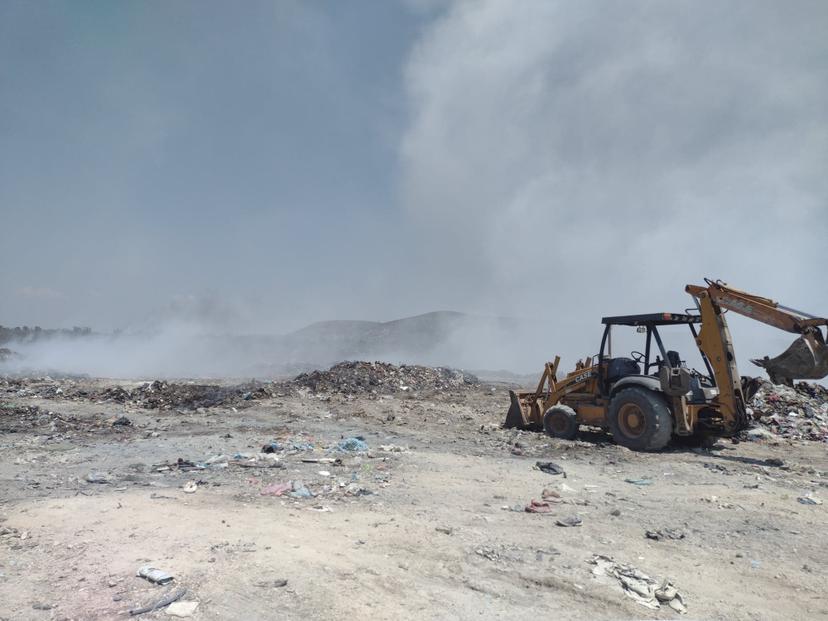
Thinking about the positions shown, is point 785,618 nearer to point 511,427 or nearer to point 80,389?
point 511,427

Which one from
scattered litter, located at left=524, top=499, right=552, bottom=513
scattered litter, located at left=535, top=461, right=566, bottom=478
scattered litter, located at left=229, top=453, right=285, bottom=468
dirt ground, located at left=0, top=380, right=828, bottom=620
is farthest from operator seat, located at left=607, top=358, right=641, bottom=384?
scattered litter, located at left=229, top=453, right=285, bottom=468

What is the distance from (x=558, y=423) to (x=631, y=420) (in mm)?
1475

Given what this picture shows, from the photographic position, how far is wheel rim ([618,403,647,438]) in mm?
8703

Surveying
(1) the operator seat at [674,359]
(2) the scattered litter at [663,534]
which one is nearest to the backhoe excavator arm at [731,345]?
(1) the operator seat at [674,359]

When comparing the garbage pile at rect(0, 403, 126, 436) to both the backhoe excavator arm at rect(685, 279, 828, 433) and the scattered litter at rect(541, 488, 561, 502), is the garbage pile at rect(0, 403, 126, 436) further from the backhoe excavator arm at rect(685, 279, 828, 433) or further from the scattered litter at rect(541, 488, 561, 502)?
the backhoe excavator arm at rect(685, 279, 828, 433)

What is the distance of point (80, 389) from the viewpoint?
18.0 metres

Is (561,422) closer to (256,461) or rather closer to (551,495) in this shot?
(551,495)

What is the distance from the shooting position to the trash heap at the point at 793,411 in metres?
10.9

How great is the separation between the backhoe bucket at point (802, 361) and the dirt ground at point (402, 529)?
1.26m

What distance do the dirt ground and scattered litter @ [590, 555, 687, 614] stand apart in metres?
0.07

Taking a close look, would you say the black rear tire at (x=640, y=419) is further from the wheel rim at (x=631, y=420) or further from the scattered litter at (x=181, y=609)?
the scattered litter at (x=181, y=609)

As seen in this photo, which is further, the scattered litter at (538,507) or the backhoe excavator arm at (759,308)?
the backhoe excavator arm at (759,308)

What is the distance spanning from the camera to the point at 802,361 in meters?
7.78

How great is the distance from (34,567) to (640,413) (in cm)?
771
